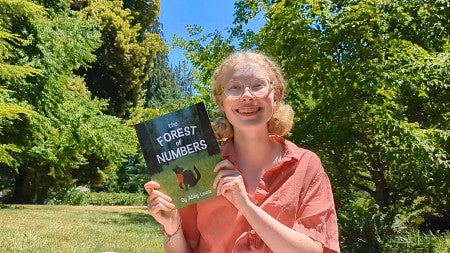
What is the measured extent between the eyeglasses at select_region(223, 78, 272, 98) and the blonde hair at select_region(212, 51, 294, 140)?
2.0 inches

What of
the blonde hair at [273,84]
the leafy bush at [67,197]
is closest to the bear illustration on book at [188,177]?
the blonde hair at [273,84]

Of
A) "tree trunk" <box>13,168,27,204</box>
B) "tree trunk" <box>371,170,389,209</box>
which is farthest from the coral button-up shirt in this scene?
"tree trunk" <box>13,168,27,204</box>

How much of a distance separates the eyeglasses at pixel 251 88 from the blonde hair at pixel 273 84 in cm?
5

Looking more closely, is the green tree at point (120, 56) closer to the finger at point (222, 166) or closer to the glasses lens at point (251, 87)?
the glasses lens at point (251, 87)

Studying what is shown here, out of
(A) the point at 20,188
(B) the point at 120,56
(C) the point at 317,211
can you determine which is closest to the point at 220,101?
(C) the point at 317,211

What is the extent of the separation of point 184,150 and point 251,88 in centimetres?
31

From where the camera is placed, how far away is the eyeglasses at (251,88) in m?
1.92

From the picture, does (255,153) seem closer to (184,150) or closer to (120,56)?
(184,150)

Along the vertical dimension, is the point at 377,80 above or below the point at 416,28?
below

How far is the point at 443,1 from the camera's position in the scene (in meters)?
7.53

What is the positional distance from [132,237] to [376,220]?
4060 mm

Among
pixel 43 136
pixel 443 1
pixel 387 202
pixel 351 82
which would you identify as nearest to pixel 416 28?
pixel 443 1

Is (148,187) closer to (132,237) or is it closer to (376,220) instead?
(376,220)

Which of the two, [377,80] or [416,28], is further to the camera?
[416,28]
